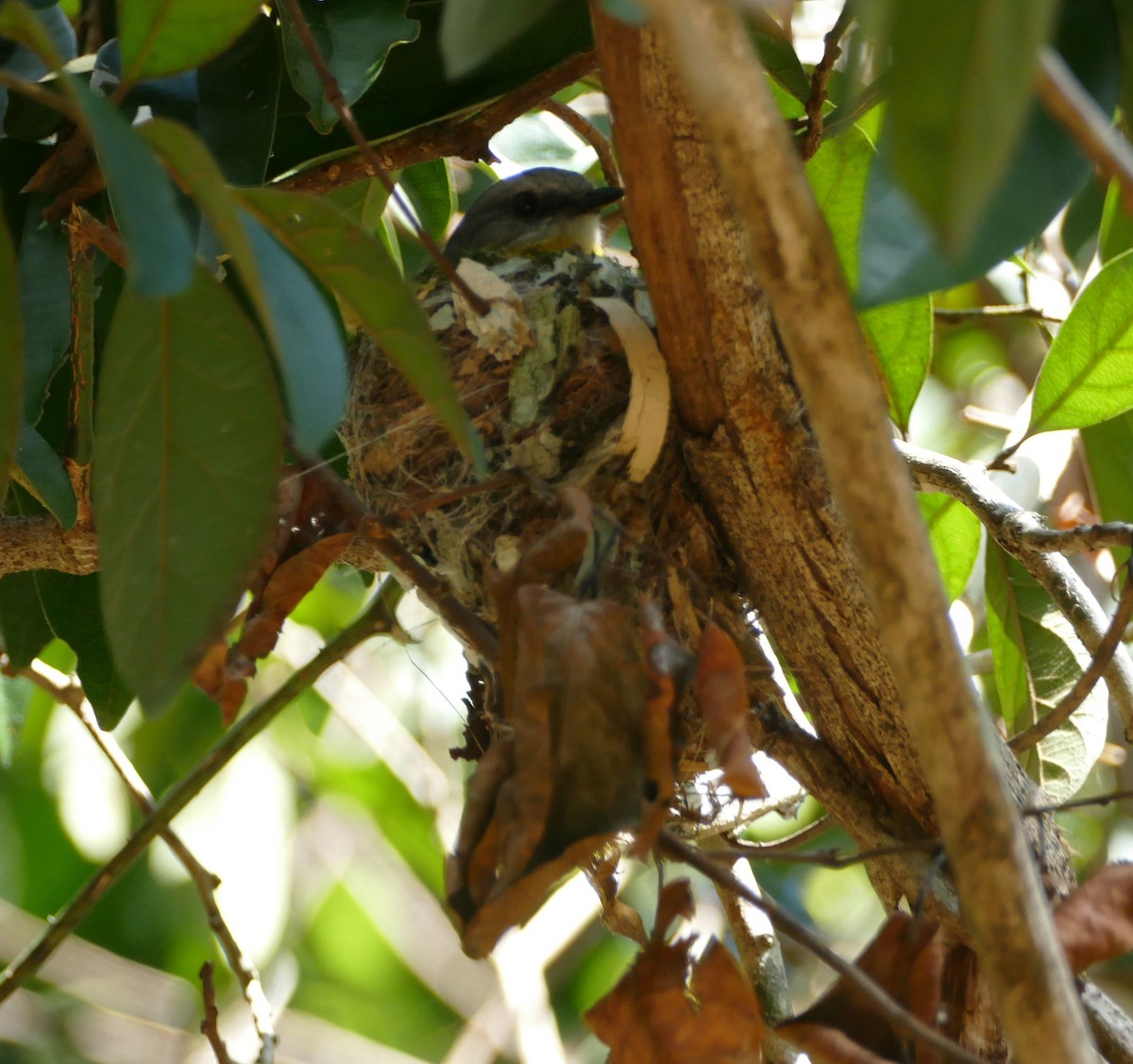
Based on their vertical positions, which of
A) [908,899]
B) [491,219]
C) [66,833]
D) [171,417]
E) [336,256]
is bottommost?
[66,833]

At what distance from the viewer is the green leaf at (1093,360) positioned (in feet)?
7.23

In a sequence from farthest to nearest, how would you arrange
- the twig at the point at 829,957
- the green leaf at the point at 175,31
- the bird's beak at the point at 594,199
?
the bird's beak at the point at 594,199, the green leaf at the point at 175,31, the twig at the point at 829,957

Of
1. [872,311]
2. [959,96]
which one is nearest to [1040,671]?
[872,311]

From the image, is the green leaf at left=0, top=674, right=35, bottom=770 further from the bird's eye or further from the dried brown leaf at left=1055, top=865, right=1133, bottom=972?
the dried brown leaf at left=1055, top=865, right=1133, bottom=972

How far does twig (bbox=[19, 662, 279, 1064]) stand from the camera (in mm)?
2334

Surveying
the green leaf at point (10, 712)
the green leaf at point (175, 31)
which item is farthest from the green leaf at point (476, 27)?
the green leaf at point (10, 712)

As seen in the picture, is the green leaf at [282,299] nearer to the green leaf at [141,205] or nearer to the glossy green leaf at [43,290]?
the green leaf at [141,205]

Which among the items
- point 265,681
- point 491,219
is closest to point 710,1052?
point 491,219

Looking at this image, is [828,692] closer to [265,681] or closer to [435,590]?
[435,590]

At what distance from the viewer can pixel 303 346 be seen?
1.05 meters

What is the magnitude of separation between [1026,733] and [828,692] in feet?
1.08

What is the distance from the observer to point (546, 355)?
83.8 inches

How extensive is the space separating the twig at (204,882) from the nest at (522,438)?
82 cm

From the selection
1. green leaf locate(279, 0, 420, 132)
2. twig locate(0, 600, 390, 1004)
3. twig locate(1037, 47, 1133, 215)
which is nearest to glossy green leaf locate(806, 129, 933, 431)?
green leaf locate(279, 0, 420, 132)
